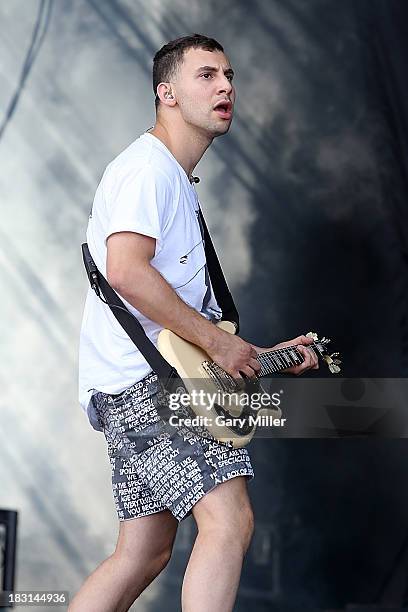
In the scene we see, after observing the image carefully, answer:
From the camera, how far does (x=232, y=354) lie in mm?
2244

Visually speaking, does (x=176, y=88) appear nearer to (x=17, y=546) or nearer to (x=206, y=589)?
(x=206, y=589)

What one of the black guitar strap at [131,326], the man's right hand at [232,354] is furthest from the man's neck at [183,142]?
the man's right hand at [232,354]

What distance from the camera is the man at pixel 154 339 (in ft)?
7.00

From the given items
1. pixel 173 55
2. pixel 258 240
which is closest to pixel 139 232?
pixel 173 55

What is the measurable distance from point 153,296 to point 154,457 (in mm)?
340

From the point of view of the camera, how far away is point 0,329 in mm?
4062

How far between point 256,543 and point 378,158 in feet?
5.19

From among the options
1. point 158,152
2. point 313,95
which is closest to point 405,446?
point 313,95

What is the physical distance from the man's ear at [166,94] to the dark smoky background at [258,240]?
1.71 m

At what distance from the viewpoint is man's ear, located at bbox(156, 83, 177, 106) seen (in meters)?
2.43

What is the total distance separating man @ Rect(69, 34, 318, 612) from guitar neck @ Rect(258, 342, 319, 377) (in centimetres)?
2

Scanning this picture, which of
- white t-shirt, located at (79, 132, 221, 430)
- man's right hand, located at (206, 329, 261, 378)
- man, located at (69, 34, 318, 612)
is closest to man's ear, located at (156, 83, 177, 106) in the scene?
man, located at (69, 34, 318, 612)

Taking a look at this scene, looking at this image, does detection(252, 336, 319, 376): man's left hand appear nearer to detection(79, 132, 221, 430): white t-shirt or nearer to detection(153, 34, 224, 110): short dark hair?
detection(79, 132, 221, 430): white t-shirt

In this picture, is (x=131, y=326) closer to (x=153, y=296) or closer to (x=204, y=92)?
(x=153, y=296)
